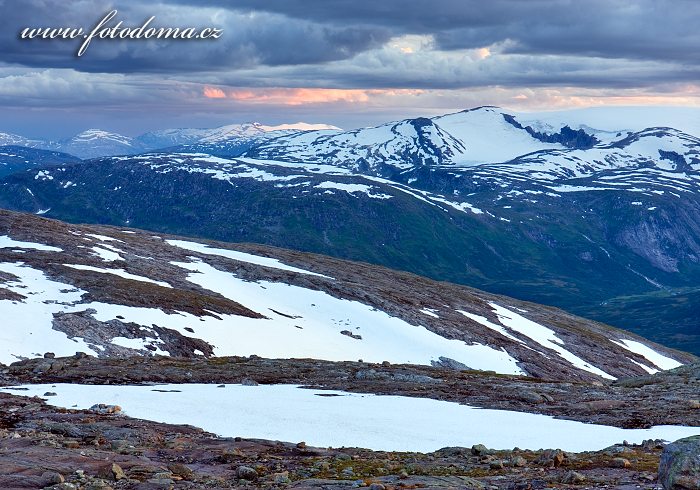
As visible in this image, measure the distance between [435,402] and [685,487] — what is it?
27823 millimetres

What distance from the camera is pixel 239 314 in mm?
103312

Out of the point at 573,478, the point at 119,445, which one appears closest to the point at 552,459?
the point at 573,478

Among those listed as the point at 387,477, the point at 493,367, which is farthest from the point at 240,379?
the point at 493,367

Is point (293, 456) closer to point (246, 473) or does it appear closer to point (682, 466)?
point (246, 473)

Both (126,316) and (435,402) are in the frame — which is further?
(126,316)

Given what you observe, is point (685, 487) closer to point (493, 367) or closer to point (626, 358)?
point (493, 367)

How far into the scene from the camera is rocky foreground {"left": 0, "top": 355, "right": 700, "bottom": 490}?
2459 centimetres

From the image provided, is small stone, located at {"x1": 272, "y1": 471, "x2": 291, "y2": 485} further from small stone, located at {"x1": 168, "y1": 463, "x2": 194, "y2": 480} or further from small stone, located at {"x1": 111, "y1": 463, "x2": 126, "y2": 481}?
small stone, located at {"x1": 111, "y1": 463, "x2": 126, "y2": 481}

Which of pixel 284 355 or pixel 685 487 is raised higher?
pixel 685 487

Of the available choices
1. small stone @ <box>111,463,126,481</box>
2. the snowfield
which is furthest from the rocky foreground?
the snowfield

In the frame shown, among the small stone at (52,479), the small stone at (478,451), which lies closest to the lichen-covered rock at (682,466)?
the small stone at (478,451)

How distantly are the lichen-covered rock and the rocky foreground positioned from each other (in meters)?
0.05

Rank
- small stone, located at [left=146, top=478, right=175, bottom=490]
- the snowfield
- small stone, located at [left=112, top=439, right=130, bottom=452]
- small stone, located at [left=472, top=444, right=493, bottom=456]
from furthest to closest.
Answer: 1. the snowfield
2. small stone, located at [left=472, top=444, right=493, bottom=456]
3. small stone, located at [left=112, top=439, right=130, bottom=452]
4. small stone, located at [left=146, top=478, right=175, bottom=490]

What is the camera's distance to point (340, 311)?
116m
